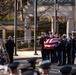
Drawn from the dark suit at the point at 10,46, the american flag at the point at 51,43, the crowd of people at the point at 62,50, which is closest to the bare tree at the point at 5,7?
the dark suit at the point at 10,46

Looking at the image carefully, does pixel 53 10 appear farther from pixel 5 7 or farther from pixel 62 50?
pixel 62 50

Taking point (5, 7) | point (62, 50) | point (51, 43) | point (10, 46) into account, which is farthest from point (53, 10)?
point (62, 50)

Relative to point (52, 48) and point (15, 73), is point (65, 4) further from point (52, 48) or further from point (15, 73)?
point (15, 73)

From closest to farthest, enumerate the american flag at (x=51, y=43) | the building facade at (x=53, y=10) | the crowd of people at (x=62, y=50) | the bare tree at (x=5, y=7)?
the crowd of people at (x=62, y=50) → the american flag at (x=51, y=43) → the building facade at (x=53, y=10) → the bare tree at (x=5, y=7)

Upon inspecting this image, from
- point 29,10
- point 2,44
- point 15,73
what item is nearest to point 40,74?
point 15,73

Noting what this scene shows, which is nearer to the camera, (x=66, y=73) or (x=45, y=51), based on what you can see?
(x=66, y=73)

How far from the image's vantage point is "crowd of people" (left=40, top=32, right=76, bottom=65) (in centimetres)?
1906

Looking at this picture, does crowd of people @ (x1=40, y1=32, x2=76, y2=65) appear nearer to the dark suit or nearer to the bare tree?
the dark suit

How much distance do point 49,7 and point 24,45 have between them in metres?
4.76

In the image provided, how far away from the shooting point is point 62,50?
1919 cm

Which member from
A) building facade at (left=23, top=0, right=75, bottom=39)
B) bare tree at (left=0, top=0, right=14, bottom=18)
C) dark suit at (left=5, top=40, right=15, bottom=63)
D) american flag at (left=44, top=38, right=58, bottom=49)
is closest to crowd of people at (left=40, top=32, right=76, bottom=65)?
american flag at (left=44, top=38, right=58, bottom=49)

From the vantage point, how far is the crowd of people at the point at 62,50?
19.1 meters

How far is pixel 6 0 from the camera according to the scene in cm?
4338

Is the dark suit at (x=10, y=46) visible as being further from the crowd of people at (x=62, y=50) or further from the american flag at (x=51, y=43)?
the american flag at (x=51, y=43)
